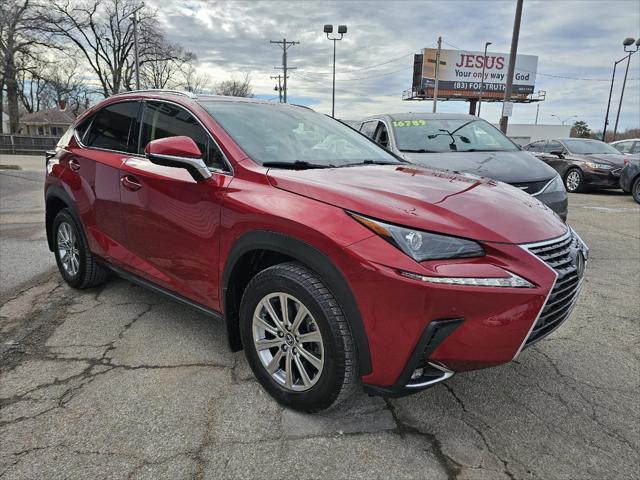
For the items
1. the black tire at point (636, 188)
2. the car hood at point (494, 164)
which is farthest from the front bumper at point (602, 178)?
the car hood at point (494, 164)

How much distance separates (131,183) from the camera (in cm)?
323

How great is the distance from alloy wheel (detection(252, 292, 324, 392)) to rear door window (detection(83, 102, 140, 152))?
1.79 meters

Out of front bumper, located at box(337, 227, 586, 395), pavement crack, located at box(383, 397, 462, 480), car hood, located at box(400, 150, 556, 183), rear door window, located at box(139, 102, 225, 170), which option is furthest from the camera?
car hood, located at box(400, 150, 556, 183)

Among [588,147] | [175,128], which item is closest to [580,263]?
[175,128]

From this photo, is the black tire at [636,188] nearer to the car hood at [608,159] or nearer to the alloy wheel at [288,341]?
the car hood at [608,159]

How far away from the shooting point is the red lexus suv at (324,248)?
6.41ft

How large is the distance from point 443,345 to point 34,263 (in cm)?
489

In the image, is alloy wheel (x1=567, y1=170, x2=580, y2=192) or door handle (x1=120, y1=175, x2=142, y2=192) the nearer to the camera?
door handle (x1=120, y1=175, x2=142, y2=192)

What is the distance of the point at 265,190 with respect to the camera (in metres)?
2.44

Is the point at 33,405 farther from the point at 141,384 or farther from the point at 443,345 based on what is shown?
the point at 443,345

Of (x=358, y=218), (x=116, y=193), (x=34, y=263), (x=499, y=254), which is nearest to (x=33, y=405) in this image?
(x=116, y=193)

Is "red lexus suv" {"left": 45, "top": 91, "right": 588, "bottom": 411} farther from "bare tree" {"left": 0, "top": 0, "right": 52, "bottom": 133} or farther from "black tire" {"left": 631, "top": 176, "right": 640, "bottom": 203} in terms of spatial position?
"bare tree" {"left": 0, "top": 0, "right": 52, "bottom": 133}

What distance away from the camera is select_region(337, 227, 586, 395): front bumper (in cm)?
→ 190

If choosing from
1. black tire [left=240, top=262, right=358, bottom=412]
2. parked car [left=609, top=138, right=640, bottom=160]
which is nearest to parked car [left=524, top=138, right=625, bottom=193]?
parked car [left=609, top=138, right=640, bottom=160]
